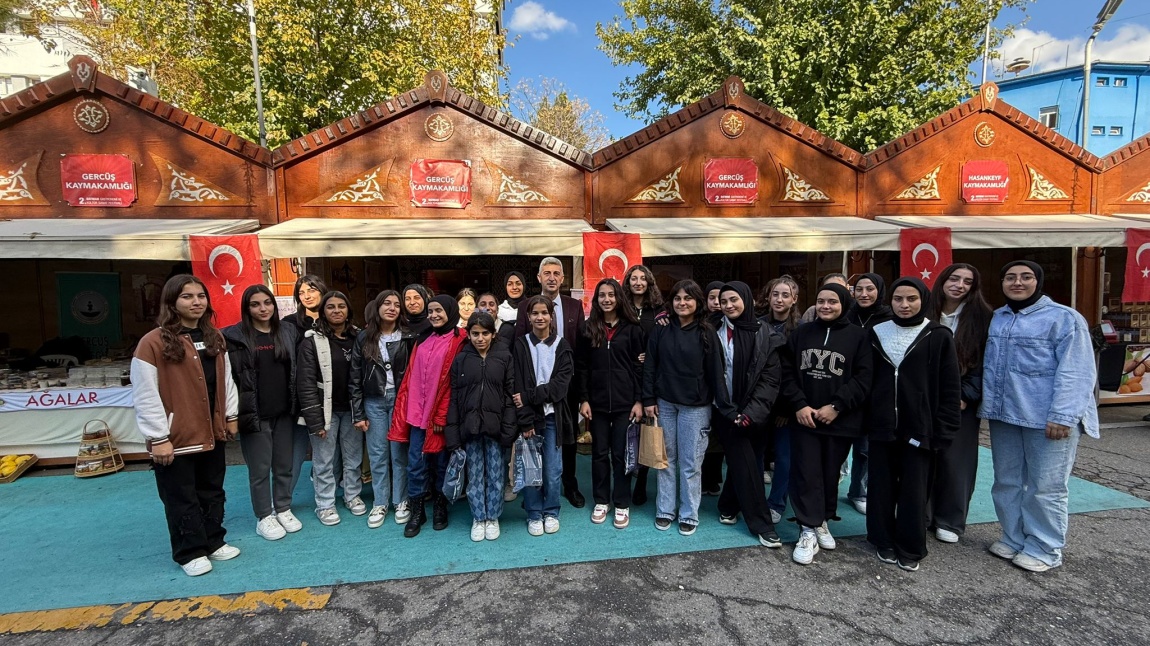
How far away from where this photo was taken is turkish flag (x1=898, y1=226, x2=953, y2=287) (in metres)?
6.26

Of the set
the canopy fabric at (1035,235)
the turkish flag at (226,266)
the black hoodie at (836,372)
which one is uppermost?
the canopy fabric at (1035,235)

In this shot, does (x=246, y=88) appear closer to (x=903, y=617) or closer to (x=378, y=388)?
(x=378, y=388)

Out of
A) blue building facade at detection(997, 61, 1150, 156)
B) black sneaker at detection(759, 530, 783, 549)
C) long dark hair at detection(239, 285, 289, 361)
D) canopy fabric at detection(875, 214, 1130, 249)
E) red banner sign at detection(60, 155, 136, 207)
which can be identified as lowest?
black sneaker at detection(759, 530, 783, 549)

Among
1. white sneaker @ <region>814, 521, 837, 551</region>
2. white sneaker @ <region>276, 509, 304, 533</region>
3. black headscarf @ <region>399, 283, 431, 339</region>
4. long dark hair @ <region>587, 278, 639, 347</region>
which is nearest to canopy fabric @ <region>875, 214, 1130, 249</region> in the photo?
white sneaker @ <region>814, 521, 837, 551</region>

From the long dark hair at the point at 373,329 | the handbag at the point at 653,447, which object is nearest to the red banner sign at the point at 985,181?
the handbag at the point at 653,447

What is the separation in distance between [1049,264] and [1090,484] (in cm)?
657

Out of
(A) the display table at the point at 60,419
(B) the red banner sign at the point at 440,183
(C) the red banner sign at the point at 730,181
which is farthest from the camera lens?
(C) the red banner sign at the point at 730,181

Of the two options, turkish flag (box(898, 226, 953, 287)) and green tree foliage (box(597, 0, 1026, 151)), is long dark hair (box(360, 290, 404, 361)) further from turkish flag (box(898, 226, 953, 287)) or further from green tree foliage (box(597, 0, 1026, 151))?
green tree foliage (box(597, 0, 1026, 151))

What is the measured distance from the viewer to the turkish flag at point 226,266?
17.1 ft

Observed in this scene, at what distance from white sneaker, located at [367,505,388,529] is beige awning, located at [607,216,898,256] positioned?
153 inches

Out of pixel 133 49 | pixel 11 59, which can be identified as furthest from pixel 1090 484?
pixel 11 59

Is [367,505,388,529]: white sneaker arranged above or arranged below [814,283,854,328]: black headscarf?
below

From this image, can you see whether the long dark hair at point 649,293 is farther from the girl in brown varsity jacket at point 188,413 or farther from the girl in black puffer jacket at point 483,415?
the girl in brown varsity jacket at point 188,413

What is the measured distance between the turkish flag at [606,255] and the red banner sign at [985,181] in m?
5.38
